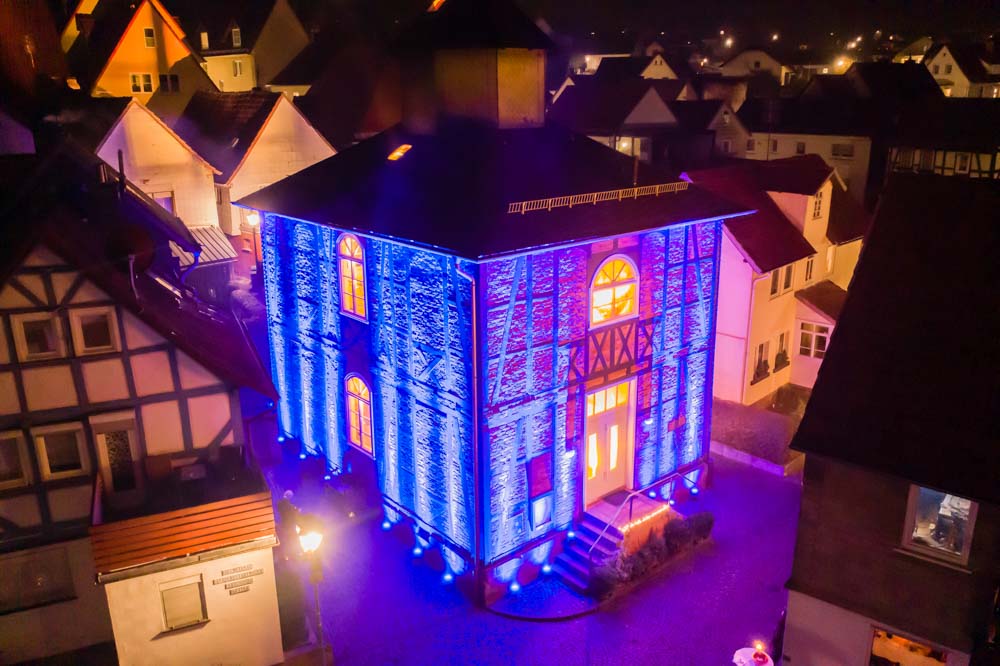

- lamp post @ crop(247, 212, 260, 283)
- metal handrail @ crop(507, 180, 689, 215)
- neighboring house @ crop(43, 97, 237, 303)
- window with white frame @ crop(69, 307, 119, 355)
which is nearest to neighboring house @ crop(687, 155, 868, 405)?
metal handrail @ crop(507, 180, 689, 215)

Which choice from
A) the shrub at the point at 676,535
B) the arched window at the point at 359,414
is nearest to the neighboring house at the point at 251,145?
the arched window at the point at 359,414

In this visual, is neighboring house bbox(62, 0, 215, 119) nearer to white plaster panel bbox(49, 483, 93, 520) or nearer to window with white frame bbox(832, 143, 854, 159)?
white plaster panel bbox(49, 483, 93, 520)

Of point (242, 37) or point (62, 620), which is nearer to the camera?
point (62, 620)

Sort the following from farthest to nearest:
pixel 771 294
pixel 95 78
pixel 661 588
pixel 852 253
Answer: pixel 95 78
pixel 852 253
pixel 771 294
pixel 661 588

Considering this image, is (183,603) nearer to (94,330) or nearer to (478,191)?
(94,330)

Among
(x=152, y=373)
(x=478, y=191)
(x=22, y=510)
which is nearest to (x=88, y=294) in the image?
(x=152, y=373)

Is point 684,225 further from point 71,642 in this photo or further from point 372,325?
point 71,642

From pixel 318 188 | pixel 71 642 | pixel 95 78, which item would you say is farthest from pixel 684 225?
pixel 95 78
